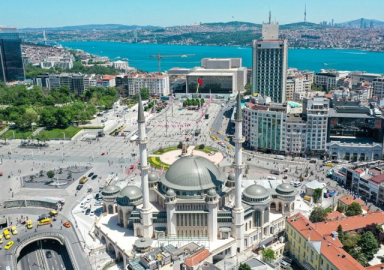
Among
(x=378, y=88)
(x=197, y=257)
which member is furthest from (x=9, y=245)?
(x=378, y=88)

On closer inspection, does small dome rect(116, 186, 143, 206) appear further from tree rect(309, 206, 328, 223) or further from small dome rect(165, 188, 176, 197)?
tree rect(309, 206, 328, 223)

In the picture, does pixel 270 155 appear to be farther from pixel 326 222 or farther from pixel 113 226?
pixel 113 226

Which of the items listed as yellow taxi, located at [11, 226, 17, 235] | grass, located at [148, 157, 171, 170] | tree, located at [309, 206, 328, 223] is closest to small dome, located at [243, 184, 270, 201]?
tree, located at [309, 206, 328, 223]

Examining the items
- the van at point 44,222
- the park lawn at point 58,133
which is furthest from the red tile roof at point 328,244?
the park lawn at point 58,133

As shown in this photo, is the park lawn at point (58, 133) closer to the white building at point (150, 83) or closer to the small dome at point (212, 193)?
the white building at point (150, 83)

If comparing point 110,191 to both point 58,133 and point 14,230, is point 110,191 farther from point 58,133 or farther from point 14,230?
point 58,133
